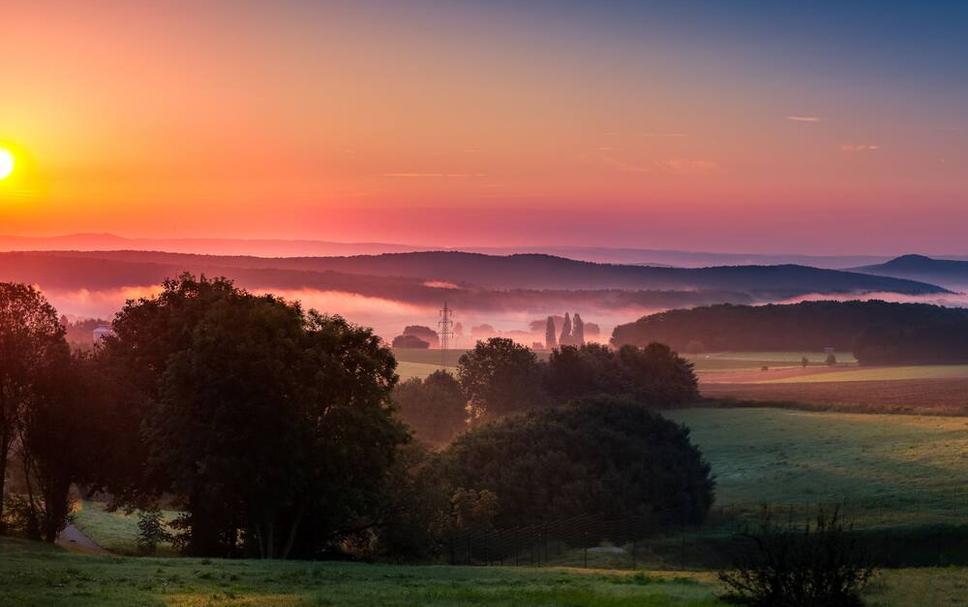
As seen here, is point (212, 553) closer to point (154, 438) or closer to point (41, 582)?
point (154, 438)

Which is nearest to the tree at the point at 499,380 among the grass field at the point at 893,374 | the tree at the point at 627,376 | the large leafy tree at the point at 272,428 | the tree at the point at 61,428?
the tree at the point at 627,376

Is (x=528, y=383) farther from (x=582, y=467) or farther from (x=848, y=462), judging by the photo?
(x=582, y=467)

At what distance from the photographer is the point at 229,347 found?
160 ft

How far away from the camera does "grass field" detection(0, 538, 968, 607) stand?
27.2 meters

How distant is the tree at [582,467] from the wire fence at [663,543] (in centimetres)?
573

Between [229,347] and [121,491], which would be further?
[121,491]

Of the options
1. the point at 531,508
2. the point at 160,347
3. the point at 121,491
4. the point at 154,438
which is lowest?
the point at 531,508

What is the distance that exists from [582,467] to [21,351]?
151 feet

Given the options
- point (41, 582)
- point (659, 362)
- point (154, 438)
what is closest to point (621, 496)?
point (154, 438)

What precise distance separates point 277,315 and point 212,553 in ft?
40.5

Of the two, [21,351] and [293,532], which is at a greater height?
[21,351]

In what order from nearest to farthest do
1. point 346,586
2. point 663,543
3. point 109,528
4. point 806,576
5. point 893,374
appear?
point 806,576
point 346,586
point 663,543
point 109,528
point 893,374

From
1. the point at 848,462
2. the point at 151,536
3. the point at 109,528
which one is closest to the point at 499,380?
the point at 848,462

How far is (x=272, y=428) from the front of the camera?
48281mm
